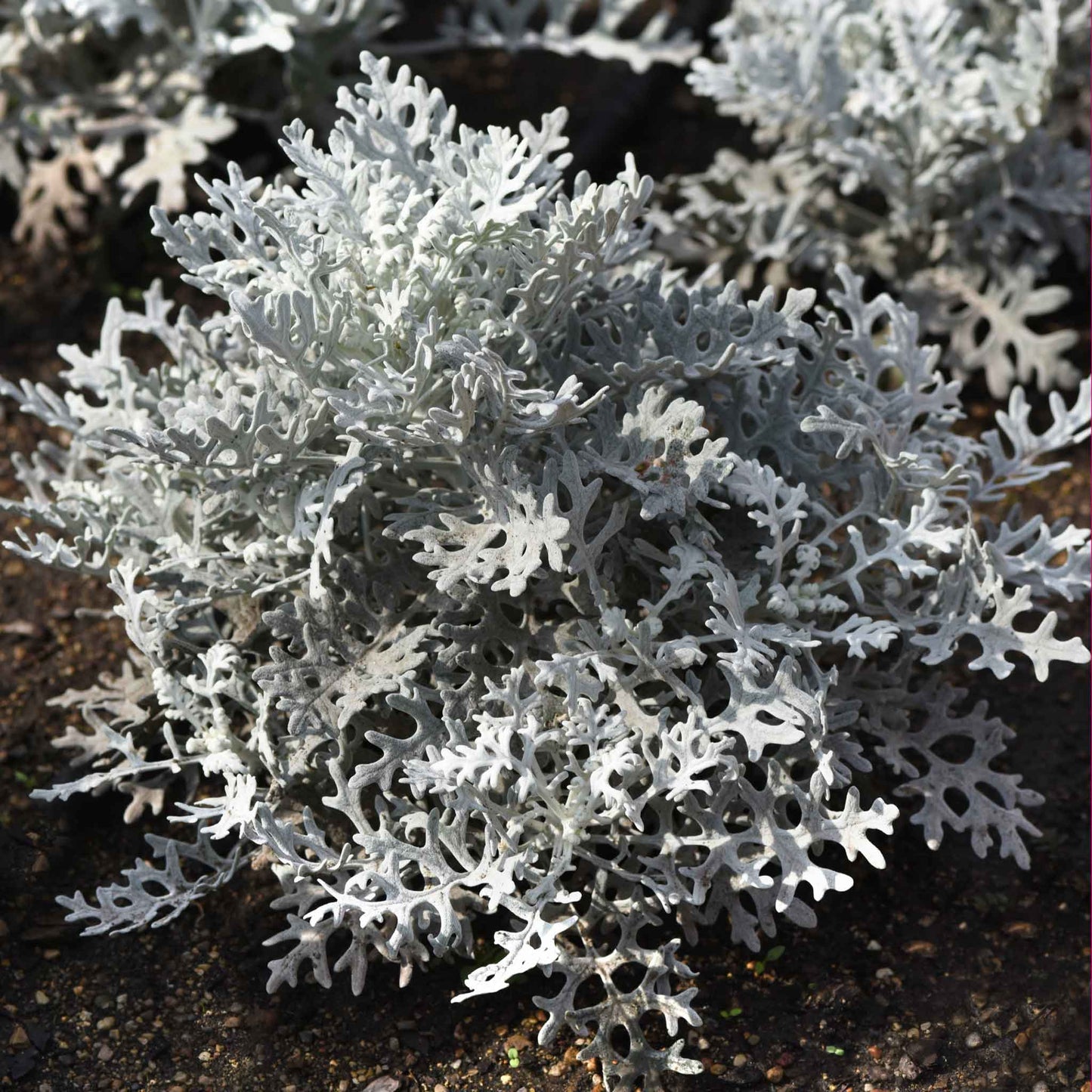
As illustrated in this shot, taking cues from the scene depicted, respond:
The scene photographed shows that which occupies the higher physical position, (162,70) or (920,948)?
(162,70)

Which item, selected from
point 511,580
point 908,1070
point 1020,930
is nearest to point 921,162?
point 1020,930

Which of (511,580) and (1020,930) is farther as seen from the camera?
(1020,930)

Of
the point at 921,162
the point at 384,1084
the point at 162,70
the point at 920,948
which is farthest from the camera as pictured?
the point at 162,70

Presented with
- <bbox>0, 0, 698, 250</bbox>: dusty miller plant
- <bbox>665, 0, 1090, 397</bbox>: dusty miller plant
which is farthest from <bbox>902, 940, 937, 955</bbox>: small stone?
<bbox>0, 0, 698, 250</bbox>: dusty miller plant

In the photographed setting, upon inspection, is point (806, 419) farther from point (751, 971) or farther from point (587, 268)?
point (751, 971)

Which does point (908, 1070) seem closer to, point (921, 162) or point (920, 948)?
point (920, 948)

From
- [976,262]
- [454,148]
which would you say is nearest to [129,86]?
[454,148]

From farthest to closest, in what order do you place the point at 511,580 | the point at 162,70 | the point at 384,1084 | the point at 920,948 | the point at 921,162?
the point at 162,70
the point at 921,162
the point at 920,948
the point at 384,1084
the point at 511,580
